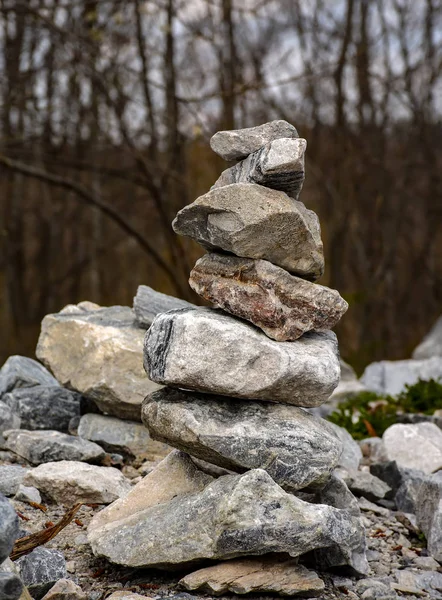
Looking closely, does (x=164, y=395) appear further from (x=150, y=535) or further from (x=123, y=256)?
(x=123, y=256)

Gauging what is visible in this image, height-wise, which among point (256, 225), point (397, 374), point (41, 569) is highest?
point (256, 225)

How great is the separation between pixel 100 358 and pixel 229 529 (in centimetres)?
213

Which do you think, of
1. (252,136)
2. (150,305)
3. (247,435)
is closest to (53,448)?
(150,305)

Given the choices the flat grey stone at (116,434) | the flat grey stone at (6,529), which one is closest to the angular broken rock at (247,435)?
the flat grey stone at (6,529)

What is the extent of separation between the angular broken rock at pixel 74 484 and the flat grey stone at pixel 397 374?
17.6 feet

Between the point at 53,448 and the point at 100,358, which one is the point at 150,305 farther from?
the point at 53,448

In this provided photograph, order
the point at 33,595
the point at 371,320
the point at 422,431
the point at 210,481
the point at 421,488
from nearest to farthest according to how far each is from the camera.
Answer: the point at 33,595 < the point at 210,481 < the point at 421,488 < the point at 422,431 < the point at 371,320

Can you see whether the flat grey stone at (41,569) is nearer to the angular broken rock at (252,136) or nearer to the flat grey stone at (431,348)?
the angular broken rock at (252,136)

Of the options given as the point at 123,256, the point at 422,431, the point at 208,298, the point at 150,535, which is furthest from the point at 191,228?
the point at 123,256

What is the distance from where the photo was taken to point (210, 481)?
340 cm

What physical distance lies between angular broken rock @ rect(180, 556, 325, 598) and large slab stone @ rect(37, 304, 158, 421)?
178cm

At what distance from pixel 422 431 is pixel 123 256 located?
1329cm

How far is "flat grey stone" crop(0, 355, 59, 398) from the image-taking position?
5.34m

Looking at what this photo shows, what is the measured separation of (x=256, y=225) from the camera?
325 cm
